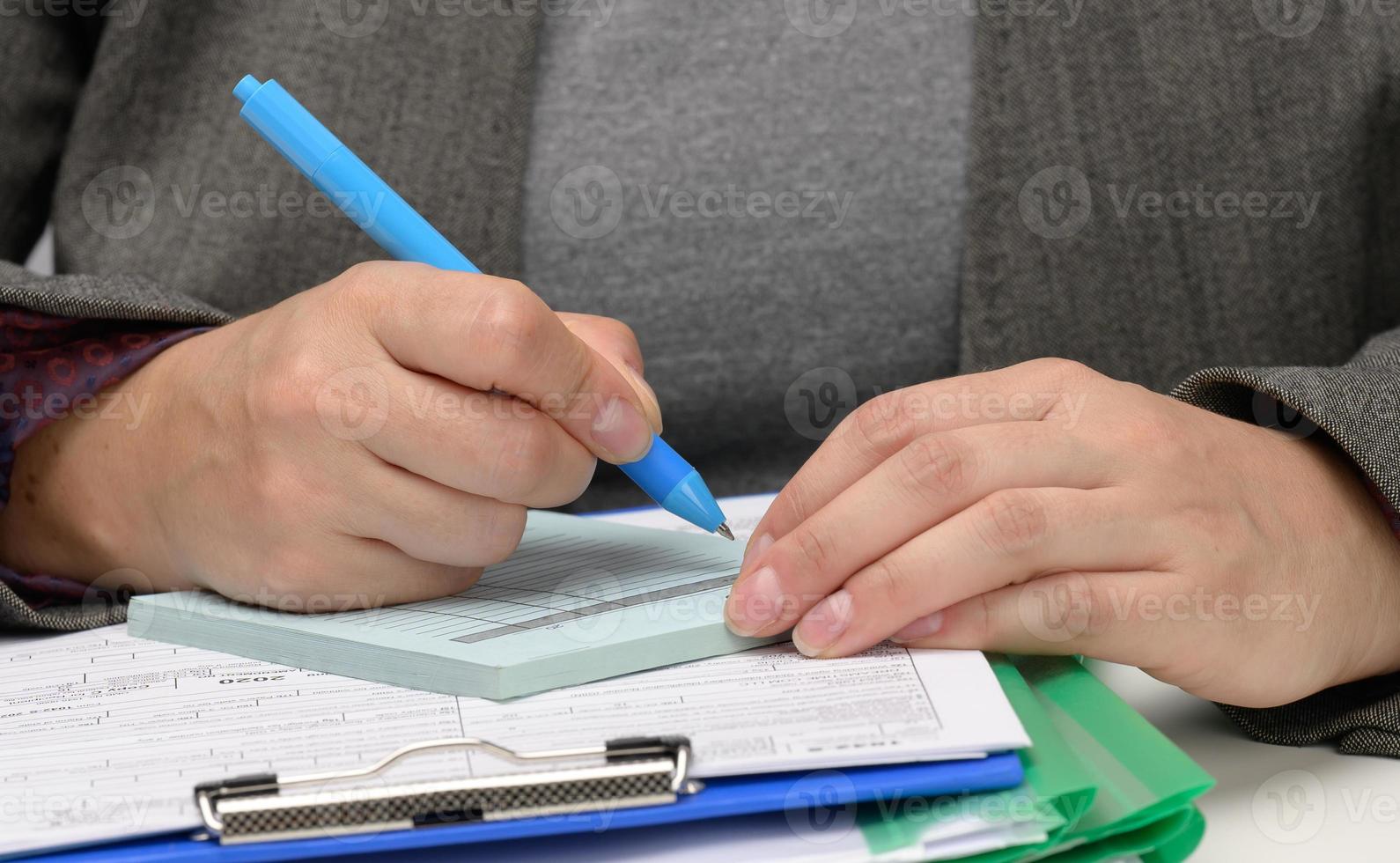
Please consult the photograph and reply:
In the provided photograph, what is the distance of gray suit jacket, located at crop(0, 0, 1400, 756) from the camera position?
767mm

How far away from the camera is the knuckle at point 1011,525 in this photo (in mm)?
429

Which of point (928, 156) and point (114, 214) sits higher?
point (114, 214)

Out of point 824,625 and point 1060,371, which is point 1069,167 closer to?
point 1060,371

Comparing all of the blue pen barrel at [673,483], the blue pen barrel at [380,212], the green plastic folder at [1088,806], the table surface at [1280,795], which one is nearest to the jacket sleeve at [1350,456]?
the table surface at [1280,795]

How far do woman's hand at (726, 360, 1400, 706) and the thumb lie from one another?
8 centimetres

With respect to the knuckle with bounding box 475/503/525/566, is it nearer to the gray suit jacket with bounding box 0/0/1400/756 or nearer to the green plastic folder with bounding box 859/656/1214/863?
the green plastic folder with bounding box 859/656/1214/863

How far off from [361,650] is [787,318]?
17.5 inches

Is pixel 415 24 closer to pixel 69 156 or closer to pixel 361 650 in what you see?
pixel 69 156

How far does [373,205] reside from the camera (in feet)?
1.68

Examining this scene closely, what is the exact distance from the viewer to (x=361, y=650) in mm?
446

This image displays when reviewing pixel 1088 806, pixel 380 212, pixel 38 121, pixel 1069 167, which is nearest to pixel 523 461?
pixel 380 212

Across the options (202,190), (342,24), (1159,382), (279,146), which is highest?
(342,24)

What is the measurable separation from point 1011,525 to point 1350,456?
20 cm

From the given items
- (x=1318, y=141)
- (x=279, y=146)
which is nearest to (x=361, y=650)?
(x=279, y=146)
